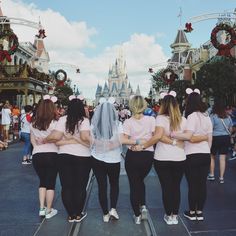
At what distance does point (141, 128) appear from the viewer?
507 cm

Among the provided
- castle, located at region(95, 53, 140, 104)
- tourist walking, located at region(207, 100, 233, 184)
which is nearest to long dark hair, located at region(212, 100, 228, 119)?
tourist walking, located at region(207, 100, 233, 184)

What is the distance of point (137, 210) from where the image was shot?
5.23 m

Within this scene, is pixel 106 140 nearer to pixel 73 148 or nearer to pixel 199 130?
pixel 73 148

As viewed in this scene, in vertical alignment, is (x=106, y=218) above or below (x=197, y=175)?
below

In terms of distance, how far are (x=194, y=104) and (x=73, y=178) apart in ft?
6.58

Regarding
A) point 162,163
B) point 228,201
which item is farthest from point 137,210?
point 228,201

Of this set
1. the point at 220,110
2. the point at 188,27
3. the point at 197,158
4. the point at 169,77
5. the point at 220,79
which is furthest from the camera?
the point at 169,77

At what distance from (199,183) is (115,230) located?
1355mm

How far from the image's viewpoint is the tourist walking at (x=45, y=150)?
543 cm

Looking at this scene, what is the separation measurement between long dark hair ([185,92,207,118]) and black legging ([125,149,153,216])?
0.88 meters

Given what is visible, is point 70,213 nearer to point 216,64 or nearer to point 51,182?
point 51,182

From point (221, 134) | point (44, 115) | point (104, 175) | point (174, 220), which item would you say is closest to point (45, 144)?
point (44, 115)

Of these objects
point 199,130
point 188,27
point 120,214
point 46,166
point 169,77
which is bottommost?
point 120,214

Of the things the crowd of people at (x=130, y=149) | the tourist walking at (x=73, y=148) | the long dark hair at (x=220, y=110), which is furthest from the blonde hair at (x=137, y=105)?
the long dark hair at (x=220, y=110)
